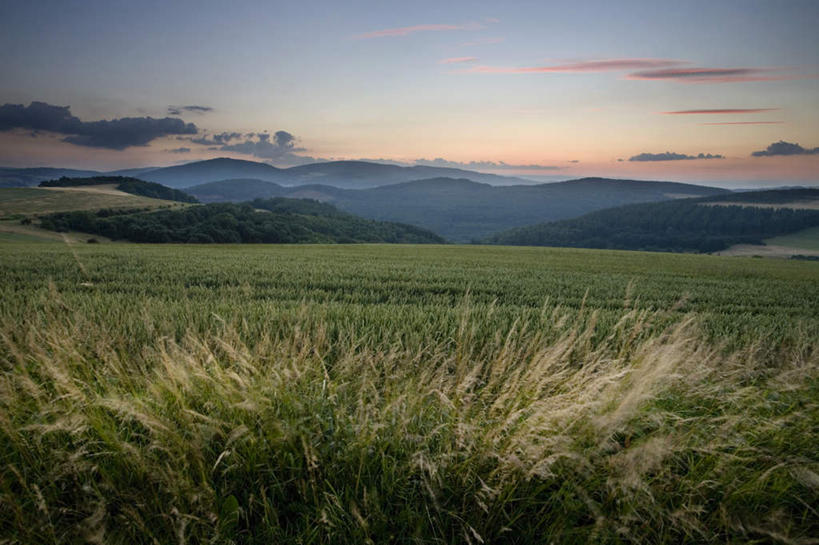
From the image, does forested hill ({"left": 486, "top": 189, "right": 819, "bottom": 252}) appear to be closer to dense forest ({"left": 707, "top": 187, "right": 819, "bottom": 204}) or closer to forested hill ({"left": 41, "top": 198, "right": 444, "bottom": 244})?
dense forest ({"left": 707, "top": 187, "right": 819, "bottom": 204})

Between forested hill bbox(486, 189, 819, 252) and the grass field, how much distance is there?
491 feet

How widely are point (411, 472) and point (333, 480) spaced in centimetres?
54

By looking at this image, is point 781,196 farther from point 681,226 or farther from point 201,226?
point 201,226

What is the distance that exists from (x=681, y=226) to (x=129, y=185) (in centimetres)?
25423

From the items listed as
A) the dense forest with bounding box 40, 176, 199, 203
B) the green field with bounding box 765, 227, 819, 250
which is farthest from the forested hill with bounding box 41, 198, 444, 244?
the green field with bounding box 765, 227, 819, 250

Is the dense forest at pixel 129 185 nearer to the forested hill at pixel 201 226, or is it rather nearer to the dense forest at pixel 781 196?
the forested hill at pixel 201 226

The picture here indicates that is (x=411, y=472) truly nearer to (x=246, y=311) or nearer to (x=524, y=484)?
(x=524, y=484)

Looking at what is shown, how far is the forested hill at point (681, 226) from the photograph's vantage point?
494ft

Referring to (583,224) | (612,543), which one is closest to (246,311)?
(612,543)

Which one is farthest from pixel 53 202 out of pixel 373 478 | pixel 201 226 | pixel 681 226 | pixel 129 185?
pixel 681 226

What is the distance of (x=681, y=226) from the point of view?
589 ft

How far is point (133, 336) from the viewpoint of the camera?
5391 millimetres

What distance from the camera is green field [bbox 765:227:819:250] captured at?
113 m

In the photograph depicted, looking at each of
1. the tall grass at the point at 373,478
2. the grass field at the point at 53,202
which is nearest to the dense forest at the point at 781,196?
the tall grass at the point at 373,478
